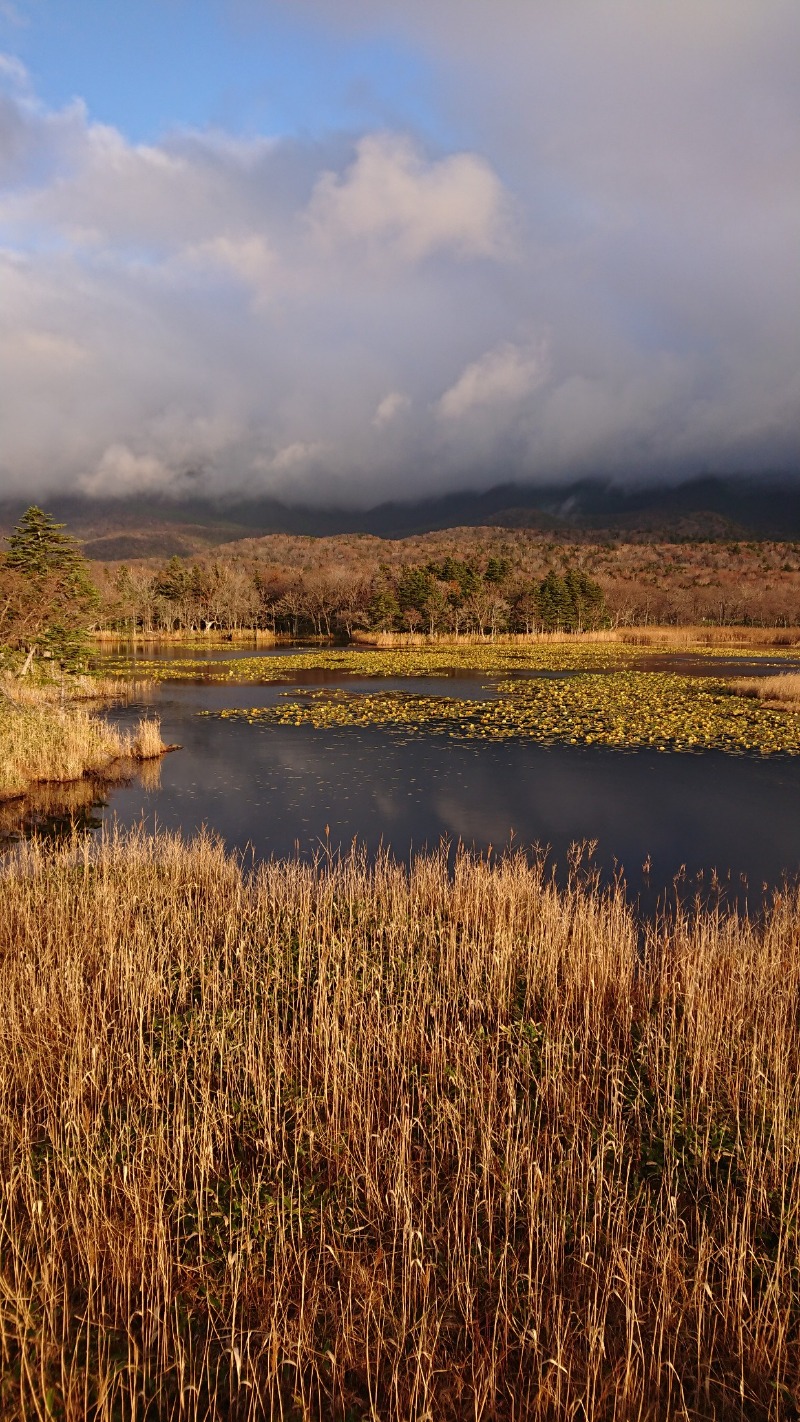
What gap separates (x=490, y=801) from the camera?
22.0 m

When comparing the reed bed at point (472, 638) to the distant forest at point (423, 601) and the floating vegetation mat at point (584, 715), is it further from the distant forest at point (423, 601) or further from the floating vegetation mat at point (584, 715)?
the floating vegetation mat at point (584, 715)

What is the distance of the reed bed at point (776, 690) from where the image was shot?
3856cm

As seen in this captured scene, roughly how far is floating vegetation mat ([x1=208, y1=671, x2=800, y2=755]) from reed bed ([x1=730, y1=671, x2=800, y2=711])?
899 millimetres

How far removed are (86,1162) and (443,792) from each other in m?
17.8

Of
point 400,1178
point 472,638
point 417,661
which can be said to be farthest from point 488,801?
point 472,638

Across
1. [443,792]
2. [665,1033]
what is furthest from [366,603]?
[665,1033]

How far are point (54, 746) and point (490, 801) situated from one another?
13.7 metres

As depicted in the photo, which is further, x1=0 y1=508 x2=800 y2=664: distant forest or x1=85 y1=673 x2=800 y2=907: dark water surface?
x1=0 y1=508 x2=800 y2=664: distant forest

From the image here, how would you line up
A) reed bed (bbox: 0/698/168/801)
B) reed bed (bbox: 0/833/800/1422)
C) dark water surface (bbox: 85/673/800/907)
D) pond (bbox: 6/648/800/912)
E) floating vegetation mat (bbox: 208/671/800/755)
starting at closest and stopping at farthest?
reed bed (bbox: 0/833/800/1422), pond (bbox: 6/648/800/912), dark water surface (bbox: 85/673/800/907), reed bed (bbox: 0/698/168/801), floating vegetation mat (bbox: 208/671/800/755)

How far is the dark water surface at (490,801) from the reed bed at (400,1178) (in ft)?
23.7

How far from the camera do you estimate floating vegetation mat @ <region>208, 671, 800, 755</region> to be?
30.7 meters

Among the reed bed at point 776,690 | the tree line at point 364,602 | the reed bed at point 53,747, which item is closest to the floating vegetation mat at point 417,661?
the tree line at point 364,602

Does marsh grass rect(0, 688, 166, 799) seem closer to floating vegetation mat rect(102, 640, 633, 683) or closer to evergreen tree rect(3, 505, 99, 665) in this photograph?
evergreen tree rect(3, 505, 99, 665)

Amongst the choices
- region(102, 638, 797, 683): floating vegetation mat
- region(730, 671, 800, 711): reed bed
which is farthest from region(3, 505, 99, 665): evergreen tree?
region(730, 671, 800, 711): reed bed
